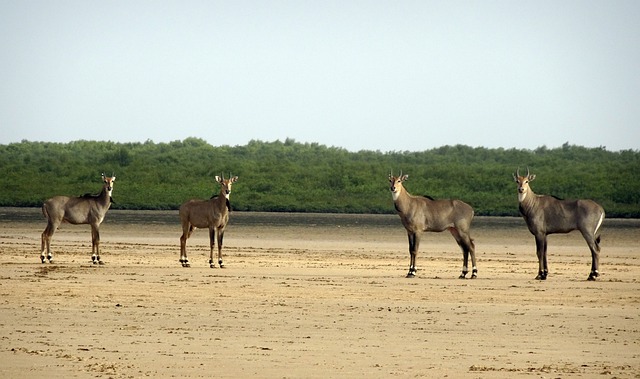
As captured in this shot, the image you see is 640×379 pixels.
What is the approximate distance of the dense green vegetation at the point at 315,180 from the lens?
59625mm

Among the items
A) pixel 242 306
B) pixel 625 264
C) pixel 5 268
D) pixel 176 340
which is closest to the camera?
pixel 176 340

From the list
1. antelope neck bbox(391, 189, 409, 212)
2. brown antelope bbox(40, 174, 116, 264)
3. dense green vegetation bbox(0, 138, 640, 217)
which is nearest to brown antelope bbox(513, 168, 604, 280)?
antelope neck bbox(391, 189, 409, 212)

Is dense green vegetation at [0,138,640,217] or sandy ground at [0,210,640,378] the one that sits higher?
dense green vegetation at [0,138,640,217]

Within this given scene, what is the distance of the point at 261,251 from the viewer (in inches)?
1219

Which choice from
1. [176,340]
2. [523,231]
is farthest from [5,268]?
[523,231]

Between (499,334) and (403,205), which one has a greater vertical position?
(403,205)

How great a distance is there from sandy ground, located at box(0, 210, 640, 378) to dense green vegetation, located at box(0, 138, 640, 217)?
2911 cm

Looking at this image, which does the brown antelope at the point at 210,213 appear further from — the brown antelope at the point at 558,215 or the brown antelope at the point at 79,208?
the brown antelope at the point at 558,215

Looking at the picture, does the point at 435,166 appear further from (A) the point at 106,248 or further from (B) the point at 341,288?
(B) the point at 341,288

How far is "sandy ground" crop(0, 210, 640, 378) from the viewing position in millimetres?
13289

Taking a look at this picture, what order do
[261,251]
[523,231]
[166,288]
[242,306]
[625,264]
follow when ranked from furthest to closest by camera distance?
[523,231]
[261,251]
[625,264]
[166,288]
[242,306]

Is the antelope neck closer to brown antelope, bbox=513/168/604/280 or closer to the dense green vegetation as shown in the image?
brown antelope, bbox=513/168/604/280

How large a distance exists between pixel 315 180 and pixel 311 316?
50595 millimetres

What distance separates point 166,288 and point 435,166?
54234 mm
